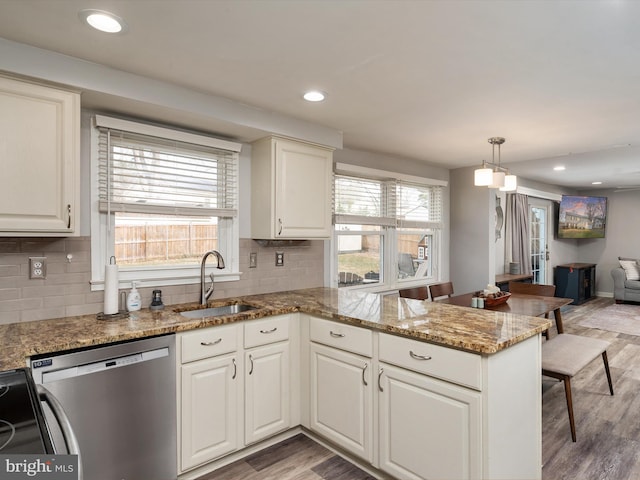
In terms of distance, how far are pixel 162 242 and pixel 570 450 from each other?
303 centimetres

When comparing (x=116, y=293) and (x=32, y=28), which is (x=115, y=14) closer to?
(x=32, y=28)

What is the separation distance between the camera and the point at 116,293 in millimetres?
2299

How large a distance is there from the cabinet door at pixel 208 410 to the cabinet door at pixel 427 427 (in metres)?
0.88

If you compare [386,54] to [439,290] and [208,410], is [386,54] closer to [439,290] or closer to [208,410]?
[208,410]

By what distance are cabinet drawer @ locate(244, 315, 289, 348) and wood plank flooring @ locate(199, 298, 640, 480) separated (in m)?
0.70

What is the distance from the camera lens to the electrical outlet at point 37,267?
2156 mm

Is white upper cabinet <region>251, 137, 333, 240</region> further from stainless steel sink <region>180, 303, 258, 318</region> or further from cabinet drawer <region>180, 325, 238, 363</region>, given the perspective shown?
cabinet drawer <region>180, 325, 238, 363</region>

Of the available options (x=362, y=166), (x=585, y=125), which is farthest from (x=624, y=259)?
(x=362, y=166)

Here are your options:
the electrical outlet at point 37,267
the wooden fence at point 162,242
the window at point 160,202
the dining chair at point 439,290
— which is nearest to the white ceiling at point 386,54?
the window at point 160,202

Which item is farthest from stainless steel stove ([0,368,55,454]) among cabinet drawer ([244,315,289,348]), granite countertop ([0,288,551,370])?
cabinet drawer ([244,315,289,348])

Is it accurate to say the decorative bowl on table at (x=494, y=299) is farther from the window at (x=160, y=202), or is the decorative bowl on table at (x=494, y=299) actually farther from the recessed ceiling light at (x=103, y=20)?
the recessed ceiling light at (x=103, y=20)

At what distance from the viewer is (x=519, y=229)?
631 centimetres

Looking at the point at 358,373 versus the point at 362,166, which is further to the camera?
the point at 362,166

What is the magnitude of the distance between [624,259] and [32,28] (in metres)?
9.62
